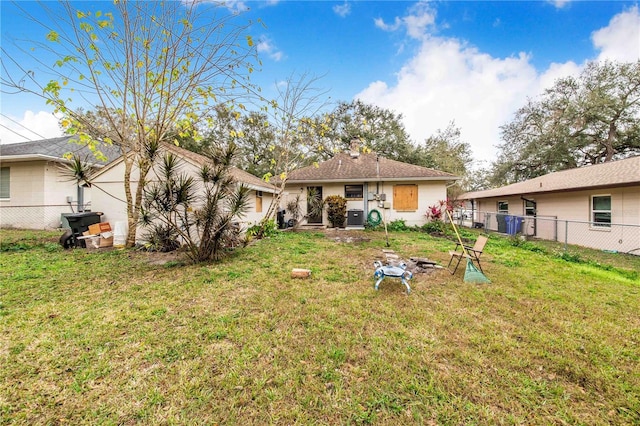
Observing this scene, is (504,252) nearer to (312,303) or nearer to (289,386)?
(312,303)

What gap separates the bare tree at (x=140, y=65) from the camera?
19.2 ft

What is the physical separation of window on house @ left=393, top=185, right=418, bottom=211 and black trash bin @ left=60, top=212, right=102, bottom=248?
41.2 feet

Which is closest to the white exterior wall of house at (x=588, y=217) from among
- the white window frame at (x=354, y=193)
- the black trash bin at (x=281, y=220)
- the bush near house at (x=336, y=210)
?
the white window frame at (x=354, y=193)

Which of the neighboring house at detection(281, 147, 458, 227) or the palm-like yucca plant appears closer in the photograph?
the palm-like yucca plant

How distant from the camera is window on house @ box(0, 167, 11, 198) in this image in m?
10.9

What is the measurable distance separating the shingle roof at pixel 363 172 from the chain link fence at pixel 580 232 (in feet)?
13.9

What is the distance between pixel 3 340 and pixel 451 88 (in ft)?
55.4

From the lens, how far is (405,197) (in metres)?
12.9

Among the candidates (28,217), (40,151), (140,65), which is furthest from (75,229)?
(40,151)

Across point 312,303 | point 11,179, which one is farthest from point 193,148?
point 312,303

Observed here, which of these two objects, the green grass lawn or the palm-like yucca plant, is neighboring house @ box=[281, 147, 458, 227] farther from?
the green grass lawn

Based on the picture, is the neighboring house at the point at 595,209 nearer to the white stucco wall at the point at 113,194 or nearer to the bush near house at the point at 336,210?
the bush near house at the point at 336,210

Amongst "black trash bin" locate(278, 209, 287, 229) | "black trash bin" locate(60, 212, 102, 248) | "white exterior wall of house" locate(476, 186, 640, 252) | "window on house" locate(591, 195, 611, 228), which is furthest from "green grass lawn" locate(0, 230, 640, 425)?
"black trash bin" locate(278, 209, 287, 229)

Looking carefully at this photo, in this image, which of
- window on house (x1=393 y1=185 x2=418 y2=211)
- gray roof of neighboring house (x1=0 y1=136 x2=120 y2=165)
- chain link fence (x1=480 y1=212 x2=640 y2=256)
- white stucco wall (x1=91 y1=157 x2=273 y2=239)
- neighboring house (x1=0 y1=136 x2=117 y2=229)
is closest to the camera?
chain link fence (x1=480 y1=212 x2=640 y2=256)
